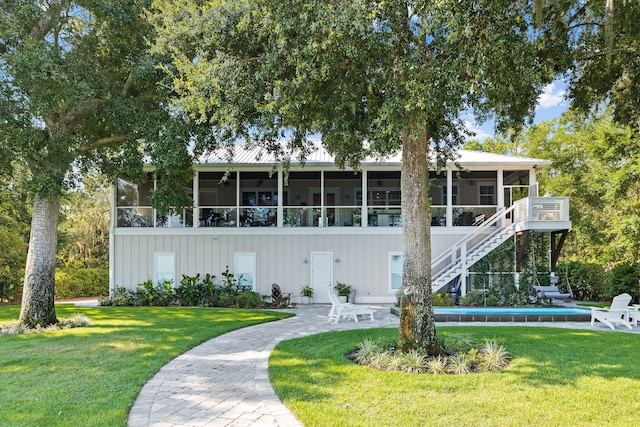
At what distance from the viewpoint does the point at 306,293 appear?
54.1ft

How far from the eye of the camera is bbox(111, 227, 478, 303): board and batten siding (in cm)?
1661

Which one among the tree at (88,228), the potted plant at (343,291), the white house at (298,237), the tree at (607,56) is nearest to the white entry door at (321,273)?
the white house at (298,237)

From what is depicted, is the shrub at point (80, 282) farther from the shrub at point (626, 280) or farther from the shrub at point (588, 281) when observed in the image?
the shrub at point (626, 280)

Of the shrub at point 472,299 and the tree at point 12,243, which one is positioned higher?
the tree at point 12,243

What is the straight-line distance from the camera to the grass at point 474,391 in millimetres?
4418

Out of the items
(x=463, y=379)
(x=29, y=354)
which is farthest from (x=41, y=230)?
(x=463, y=379)

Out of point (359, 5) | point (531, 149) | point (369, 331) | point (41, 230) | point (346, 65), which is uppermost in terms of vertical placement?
point (531, 149)

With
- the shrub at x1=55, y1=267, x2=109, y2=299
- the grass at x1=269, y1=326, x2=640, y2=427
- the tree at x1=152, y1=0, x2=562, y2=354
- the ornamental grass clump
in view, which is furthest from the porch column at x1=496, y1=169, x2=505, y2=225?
the shrub at x1=55, y1=267, x2=109, y2=299

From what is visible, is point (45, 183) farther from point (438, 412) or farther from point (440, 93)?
point (438, 412)

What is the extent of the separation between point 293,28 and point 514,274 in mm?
12546

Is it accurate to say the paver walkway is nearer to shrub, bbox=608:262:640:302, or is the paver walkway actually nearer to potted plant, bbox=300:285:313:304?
potted plant, bbox=300:285:313:304

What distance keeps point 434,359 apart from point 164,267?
1309cm

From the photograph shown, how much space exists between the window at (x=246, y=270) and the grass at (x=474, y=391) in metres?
9.34

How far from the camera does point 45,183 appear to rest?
9.70 m
